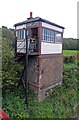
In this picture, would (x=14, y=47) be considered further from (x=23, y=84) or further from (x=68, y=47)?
(x=68, y=47)

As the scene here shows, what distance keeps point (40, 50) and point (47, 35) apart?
1416mm

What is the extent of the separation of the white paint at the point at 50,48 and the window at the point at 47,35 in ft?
1.05

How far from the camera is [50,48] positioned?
45.9ft

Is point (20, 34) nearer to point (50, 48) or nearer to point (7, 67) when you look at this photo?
point (50, 48)

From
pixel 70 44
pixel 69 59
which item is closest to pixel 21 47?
pixel 69 59

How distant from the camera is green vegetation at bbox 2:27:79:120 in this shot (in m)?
10.7

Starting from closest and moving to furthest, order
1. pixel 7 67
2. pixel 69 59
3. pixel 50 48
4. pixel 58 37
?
pixel 7 67, pixel 50 48, pixel 58 37, pixel 69 59

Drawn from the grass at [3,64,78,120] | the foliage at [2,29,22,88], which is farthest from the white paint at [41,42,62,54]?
the grass at [3,64,78,120]

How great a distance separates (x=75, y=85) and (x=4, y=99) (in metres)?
8.17

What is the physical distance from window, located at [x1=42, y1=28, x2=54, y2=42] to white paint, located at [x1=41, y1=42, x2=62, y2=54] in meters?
0.32

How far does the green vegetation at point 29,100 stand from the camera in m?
10.7

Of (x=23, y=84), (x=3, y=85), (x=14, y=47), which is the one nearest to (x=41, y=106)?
(x=23, y=84)

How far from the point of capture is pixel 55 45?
48.6 feet

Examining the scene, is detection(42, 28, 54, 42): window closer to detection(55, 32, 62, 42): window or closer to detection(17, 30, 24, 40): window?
detection(55, 32, 62, 42): window
